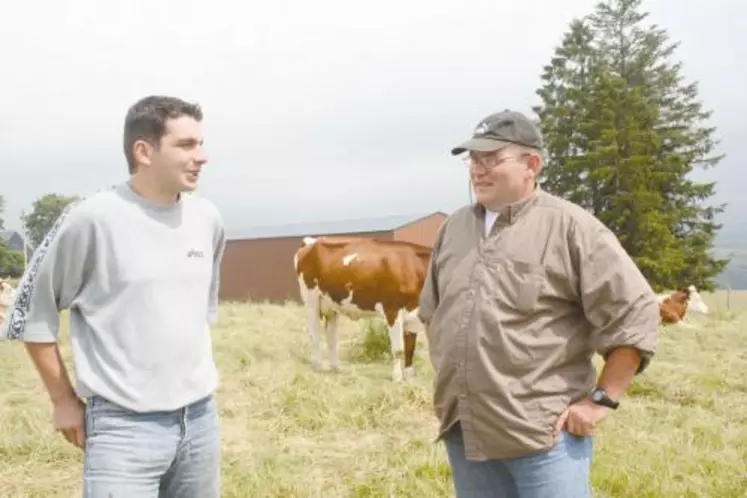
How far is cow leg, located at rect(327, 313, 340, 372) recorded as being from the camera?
927 centimetres

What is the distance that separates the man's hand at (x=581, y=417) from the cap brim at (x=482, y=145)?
0.85m

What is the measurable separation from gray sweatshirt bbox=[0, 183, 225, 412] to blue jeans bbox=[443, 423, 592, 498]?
0.94 meters

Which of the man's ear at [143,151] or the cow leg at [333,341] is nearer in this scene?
the man's ear at [143,151]

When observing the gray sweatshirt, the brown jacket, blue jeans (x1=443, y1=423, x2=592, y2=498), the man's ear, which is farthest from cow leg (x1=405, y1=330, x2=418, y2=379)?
the man's ear

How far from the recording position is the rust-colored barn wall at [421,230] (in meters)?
28.6

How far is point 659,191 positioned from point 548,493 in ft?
90.2

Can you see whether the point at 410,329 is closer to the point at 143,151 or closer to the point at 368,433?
the point at 368,433

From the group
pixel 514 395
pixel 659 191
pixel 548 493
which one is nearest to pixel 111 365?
pixel 514 395

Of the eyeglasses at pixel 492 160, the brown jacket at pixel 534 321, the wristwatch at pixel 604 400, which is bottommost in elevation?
the wristwatch at pixel 604 400

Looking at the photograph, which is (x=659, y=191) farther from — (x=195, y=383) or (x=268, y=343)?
(x=195, y=383)

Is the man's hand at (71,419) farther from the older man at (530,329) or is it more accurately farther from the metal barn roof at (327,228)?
the metal barn roof at (327,228)

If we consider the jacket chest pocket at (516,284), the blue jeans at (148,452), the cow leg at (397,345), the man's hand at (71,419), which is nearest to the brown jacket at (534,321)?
the jacket chest pocket at (516,284)

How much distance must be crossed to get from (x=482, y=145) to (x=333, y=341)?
6962 mm

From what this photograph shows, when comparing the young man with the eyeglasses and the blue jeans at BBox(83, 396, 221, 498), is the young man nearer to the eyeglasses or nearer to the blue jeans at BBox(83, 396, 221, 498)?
the blue jeans at BBox(83, 396, 221, 498)
